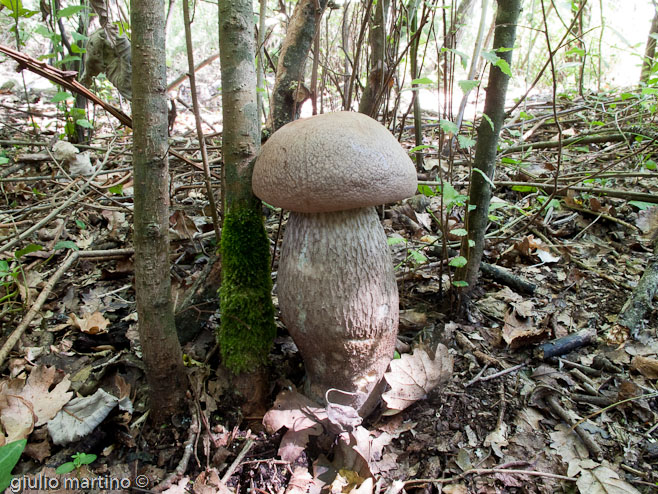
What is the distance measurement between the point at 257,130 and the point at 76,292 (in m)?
1.99

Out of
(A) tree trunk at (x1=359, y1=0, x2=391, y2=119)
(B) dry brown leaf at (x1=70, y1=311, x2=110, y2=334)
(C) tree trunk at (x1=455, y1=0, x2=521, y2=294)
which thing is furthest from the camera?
(A) tree trunk at (x1=359, y1=0, x2=391, y2=119)

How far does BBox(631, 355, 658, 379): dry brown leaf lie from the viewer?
216 centimetres

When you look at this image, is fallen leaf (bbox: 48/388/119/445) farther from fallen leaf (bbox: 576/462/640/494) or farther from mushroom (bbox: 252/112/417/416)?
fallen leaf (bbox: 576/462/640/494)

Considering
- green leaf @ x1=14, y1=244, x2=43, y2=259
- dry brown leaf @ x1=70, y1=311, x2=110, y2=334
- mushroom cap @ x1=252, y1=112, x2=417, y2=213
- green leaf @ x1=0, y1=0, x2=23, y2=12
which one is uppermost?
green leaf @ x1=0, y1=0, x2=23, y2=12

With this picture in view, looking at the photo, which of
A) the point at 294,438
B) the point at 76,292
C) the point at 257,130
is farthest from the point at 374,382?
the point at 76,292

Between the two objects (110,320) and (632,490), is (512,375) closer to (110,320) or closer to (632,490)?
(632,490)

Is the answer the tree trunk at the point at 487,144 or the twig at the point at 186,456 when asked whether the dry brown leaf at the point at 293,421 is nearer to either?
the twig at the point at 186,456

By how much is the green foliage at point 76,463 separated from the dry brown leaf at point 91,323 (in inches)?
35.9

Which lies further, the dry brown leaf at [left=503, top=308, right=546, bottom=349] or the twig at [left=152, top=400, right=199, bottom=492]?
the dry brown leaf at [left=503, top=308, right=546, bottom=349]

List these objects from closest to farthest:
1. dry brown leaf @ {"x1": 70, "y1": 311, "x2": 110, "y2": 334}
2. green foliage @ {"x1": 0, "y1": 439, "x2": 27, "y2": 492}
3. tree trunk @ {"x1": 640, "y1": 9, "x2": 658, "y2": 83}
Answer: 1. green foliage @ {"x1": 0, "y1": 439, "x2": 27, "y2": 492}
2. dry brown leaf @ {"x1": 70, "y1": 311, "x2": 110, "y2": 334}
3. tree trunk @ {"x1": 640, "y1": 9, "x2": 658, "y2": 83}

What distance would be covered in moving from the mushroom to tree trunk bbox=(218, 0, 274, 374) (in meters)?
0.15

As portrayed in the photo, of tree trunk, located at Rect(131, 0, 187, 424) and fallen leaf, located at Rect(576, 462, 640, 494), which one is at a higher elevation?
tree trunk, located at Rect(131, 0, 187, 424)

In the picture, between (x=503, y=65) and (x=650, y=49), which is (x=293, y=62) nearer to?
(x=503, y=65)

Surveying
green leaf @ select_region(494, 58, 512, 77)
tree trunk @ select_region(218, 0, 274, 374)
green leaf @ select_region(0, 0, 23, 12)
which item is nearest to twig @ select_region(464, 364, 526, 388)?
tree trunk @ select_region(218, 0, 274, 374)
